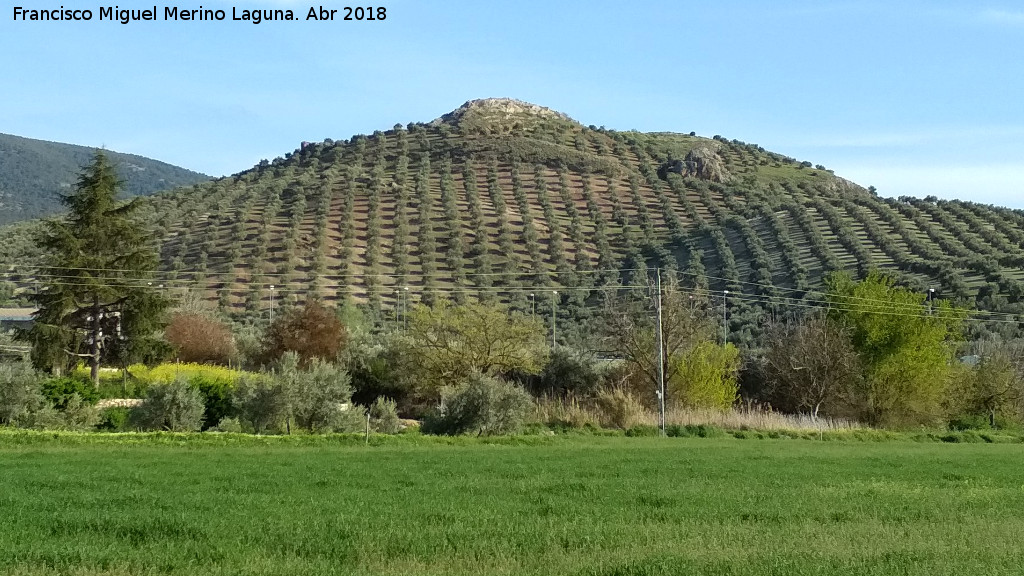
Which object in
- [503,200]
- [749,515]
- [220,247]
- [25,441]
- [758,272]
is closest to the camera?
[749,515]

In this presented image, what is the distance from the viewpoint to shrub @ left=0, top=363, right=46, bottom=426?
34781 millimetres

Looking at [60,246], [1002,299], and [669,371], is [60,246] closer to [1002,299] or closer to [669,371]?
[669,371]

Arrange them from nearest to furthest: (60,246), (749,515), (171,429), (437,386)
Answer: (749,515) → (171,429) → (60,246) → (437,386)

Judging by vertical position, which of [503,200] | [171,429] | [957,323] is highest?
[503,200]

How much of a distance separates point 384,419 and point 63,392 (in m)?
12.5

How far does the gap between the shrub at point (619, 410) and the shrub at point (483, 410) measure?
6756mm

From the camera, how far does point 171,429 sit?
117 feet

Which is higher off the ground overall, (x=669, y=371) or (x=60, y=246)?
(x=60, y=246)

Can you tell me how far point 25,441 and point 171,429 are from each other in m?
7.46

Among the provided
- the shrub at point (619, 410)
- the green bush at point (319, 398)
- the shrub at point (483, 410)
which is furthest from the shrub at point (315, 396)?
the shrub at point (619, 410)

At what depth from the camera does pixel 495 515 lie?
1362 centimetres

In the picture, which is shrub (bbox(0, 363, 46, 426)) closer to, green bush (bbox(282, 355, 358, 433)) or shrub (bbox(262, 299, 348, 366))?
green bush (bbox(282, 355, 358, 433))

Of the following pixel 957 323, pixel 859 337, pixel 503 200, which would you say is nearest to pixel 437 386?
pixel 859 337

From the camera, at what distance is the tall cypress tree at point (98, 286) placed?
155 feet
